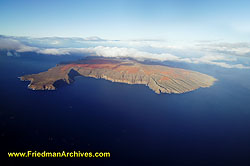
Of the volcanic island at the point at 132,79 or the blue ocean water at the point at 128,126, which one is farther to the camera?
the volcanic island at the point at 132,79

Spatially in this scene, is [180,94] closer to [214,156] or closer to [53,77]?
[214,156]

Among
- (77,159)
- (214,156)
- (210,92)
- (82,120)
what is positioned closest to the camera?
(77,159)

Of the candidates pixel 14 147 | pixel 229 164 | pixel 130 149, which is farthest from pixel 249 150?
pixel 14 147

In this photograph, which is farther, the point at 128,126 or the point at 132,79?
the point at 132,79

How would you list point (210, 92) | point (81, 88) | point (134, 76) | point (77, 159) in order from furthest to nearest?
point (134, 76) → point (210, 92) → point (81, 88) → point (77, 159)

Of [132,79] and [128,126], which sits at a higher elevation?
[132,79]

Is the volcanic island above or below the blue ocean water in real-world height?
above

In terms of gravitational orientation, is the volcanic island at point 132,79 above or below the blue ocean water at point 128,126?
above

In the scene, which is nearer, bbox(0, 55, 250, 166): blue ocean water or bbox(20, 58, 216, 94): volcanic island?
bbox(0, 55, 250, 166): blue ocean water
